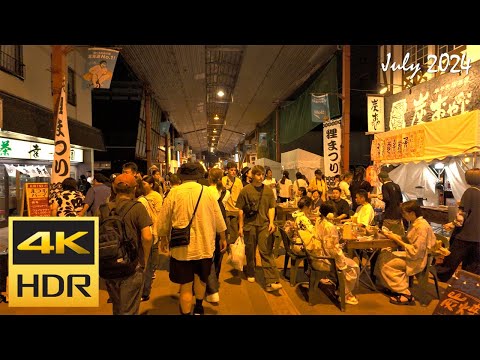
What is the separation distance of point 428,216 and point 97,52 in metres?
10.3

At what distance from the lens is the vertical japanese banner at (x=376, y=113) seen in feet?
40.8

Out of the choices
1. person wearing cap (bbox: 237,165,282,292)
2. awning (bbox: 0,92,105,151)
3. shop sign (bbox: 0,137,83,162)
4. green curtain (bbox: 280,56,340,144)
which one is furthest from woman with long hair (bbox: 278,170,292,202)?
shop sign (bbox: 0,137,83,162)

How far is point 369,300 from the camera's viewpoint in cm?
546

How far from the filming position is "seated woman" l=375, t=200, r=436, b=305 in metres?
5.13

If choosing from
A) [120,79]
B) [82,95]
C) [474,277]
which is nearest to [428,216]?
[474,277]

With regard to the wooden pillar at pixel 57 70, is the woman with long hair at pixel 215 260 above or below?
below

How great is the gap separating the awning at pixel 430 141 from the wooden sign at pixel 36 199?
8.78m

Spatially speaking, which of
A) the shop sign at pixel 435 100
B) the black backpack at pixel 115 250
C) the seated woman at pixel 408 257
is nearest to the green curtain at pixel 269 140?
the shop sign at pixel 435 100

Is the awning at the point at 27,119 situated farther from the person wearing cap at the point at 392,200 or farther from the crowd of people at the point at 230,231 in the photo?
the person wearing cap at the point at 392,200

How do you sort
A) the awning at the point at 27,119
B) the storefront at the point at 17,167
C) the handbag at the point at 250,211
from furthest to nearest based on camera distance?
the storefront at the point at 17,167
the awning at the point at 27,119
the handbag at the point at 250,211

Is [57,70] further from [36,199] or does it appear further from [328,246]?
[328,246]

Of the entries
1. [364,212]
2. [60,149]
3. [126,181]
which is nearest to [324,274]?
[364,212]

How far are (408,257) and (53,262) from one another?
472 cm

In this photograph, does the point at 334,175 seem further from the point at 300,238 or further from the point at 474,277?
the point at 474,277
